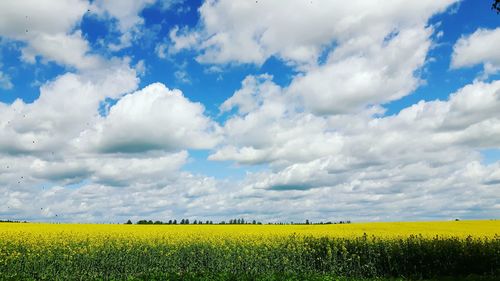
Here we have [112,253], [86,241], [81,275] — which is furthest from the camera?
[86,241]

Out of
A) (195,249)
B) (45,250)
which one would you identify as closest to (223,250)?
(195,249)

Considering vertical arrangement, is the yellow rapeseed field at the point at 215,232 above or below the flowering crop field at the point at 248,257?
above

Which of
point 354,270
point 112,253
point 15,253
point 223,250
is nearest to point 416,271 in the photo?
point 354,270

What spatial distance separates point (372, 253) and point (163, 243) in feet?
37.5

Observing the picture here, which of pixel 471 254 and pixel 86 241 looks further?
pixel 86 241

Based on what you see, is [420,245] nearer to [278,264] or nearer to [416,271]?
[416,271]

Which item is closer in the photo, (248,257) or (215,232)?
(248,257)

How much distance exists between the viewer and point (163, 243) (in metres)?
26.8

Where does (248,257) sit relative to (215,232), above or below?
below

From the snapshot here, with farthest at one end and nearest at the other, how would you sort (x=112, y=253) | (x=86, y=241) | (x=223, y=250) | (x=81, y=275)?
(x=86, y=241) → (x=223, y=250) → (x=112, y=253) → (x=81, y=275)

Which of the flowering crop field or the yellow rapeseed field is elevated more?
the yellow rapeseed field

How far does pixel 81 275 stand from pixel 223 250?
23.3ft

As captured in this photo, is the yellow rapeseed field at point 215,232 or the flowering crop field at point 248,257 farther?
the yellow rapeseed field at point 215,232

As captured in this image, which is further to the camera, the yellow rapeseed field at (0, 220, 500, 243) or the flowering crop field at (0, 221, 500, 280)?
the yellow rapeseed field at (0, 220, 500, 243)
